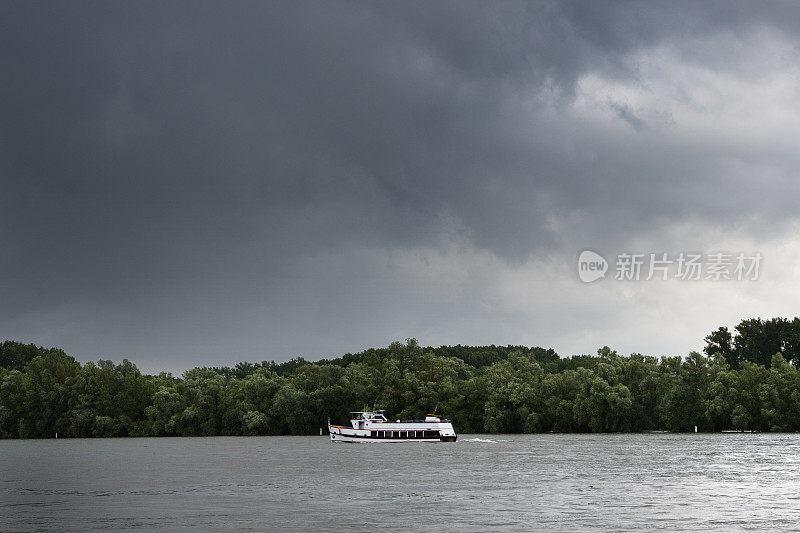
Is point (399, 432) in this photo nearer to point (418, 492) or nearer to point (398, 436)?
point (398, 436)

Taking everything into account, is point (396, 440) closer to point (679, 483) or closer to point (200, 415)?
point (200, 415)

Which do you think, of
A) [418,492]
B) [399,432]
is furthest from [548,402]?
[418,492]

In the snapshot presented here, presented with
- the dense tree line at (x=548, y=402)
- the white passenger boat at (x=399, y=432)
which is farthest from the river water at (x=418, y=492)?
the dense tree line at (x=548, y=402)

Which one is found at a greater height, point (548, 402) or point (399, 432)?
point (548, 402)

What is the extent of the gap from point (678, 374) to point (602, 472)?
105m

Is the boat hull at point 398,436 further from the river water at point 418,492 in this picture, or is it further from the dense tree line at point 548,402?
the river water at point 418,492

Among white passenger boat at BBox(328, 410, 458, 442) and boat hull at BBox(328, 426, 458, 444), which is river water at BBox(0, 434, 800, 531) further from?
white passenger boat at BBox(328, 410, 458, 442)

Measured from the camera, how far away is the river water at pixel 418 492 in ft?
144

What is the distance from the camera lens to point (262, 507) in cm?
5162

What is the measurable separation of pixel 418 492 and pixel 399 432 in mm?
100944

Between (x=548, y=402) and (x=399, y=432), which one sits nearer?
(x=399, y=432)

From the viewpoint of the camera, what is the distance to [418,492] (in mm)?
59969

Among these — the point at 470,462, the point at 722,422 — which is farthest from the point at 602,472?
the point at 722,422

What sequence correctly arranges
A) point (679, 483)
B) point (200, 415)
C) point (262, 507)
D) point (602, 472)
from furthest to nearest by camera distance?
point (200, 415) → point (602, 472) → point (679, 483) → point (262, 507)
